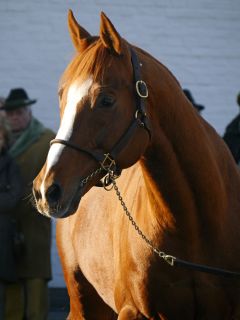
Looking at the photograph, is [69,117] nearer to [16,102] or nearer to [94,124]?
[94,124]

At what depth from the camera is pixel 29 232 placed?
316 inches

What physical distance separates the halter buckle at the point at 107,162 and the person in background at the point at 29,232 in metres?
2.97

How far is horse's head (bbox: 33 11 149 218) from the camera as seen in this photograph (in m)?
4.83

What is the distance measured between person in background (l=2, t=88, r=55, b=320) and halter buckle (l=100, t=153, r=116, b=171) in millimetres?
2971

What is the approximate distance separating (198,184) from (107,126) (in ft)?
2.18

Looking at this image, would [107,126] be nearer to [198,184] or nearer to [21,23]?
[198,184]

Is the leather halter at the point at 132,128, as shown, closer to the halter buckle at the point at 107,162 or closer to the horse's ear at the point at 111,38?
the halter buckle at the point at 107,162

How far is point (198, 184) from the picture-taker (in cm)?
537

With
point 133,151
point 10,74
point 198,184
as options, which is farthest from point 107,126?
point 10,74

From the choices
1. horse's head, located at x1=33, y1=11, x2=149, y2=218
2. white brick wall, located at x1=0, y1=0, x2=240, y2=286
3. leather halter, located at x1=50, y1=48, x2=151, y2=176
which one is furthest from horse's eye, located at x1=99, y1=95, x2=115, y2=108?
white brick wall, located at x1=0, y1=0, x2=240, y2=286

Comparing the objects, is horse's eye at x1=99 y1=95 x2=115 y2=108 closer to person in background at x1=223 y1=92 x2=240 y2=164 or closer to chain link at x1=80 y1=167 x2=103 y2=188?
chain link at x1=80 y1=167 x2=103 y2=188

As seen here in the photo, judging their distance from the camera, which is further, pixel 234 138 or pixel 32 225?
pixel 32 225

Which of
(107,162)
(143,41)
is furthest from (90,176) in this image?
(143,41)

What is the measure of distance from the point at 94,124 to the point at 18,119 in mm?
3316
